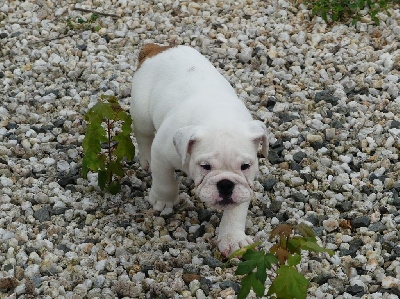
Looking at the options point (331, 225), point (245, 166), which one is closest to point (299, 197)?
point (331, 225)

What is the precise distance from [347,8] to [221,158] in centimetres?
399

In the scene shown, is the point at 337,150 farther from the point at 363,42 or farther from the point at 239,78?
the point at 363,42

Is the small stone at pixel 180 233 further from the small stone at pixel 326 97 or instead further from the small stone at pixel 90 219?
the small stone at pixel 326 97

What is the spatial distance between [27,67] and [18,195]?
86.1 inches

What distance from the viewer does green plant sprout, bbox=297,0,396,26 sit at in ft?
23.8

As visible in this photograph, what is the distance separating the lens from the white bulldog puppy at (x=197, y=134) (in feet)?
13.7

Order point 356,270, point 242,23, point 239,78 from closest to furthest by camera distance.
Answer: point 356,270, point 239,78, point 242,23

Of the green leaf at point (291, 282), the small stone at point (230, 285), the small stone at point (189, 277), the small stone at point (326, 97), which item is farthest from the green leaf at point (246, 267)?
the small stone at point (326, 97)

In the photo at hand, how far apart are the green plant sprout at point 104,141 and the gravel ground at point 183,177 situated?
23cm

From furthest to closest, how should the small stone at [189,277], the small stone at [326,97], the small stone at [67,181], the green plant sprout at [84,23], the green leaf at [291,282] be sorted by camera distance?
the green plant sprout at [84,23] → the small stone at [326,97] → the small stone at [67,181] → the small stone at [189,277] → the green leaf at [291,282]

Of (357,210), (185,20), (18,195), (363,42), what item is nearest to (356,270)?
(357,210)

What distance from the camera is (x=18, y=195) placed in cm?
517

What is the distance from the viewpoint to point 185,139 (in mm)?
4215

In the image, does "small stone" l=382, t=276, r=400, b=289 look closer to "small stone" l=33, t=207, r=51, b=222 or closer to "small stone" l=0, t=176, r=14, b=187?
"small stone" l=33, t=207, r=51, b=222
